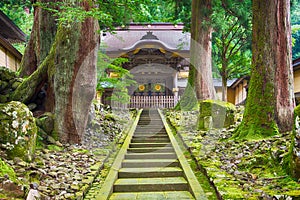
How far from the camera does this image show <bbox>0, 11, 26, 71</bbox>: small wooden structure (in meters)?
10.0

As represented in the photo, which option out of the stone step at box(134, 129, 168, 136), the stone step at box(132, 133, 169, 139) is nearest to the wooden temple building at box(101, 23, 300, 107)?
the stone step at box(134, 129, 168, 136)

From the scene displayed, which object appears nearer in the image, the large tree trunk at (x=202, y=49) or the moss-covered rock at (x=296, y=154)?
the moss-covered rock at (x=296, y=154)

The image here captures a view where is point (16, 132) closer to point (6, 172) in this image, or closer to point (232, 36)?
point (6, 172)

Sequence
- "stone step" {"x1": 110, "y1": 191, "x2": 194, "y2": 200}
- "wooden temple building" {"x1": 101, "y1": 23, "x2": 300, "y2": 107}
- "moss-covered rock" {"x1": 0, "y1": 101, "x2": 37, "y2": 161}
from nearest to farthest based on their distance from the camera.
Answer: "moss-covered rock" {"x1": 0, "y1": 101, "x2": 37, "y2": 161}, "stone step" {"x1": 110, "y1": 191, "x2": 194, "y2": 200}, "wooden temple building" {"x1": 101, "y1": 23, "x2": 300, "y2": 107}

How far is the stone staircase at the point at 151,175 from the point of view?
445cm

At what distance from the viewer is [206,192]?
3.99 metres

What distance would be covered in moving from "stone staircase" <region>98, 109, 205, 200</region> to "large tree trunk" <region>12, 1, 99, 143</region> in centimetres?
144

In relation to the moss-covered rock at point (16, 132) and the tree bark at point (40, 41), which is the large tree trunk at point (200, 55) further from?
the moss-covered rock at point (16, 132)

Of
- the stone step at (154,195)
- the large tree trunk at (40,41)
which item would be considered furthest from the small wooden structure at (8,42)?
the stone step at (154,195)

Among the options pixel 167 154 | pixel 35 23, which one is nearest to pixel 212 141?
pixel 167 154

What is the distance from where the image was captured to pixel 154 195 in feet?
14.3

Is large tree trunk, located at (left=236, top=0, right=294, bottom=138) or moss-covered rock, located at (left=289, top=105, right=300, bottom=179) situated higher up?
large tree trunk, located at (left=236, top=0, right=294, bottom=138)

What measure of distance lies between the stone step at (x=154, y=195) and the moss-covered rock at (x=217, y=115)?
3.72 m

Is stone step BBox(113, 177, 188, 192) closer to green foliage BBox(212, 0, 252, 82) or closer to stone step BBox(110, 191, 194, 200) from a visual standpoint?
stone step BBox(110, 191, 194, 200)
